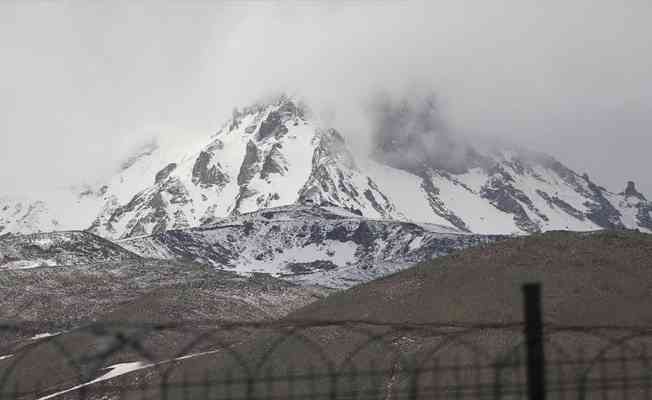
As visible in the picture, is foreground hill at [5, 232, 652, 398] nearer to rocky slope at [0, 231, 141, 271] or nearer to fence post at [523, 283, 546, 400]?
fence post at [523, 283, 546, 400]

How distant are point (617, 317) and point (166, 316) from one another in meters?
48.6

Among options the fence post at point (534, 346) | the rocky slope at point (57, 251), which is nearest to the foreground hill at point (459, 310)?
the fence post at point (534, 346)

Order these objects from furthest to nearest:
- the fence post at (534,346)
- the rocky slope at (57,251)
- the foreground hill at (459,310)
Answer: the rocky slope at (57,251)
the foreground hill at (459,310)
the fence post at (534,346)

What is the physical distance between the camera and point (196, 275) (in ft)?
435

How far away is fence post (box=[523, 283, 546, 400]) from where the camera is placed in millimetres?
10641

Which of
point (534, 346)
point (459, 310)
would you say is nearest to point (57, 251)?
point (459, 310)

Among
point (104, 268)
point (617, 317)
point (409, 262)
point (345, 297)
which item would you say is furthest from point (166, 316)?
point (409, 262)

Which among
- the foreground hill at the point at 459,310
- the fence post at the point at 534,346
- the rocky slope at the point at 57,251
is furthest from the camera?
the rocky slope at the point at 57,251

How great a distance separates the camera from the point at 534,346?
1077 centimetres

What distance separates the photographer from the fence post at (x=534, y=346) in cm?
1064

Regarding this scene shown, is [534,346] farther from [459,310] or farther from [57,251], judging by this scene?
[57,251]

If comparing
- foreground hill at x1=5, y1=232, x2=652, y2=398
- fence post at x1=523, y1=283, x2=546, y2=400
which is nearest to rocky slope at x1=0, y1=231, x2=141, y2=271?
foreground hill at x1=5, y1=232, x2=652, y2=398

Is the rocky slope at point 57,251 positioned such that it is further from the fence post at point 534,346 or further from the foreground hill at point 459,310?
the fence post at point 534,346

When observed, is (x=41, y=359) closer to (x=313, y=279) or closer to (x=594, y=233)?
(x=594, y=233)
